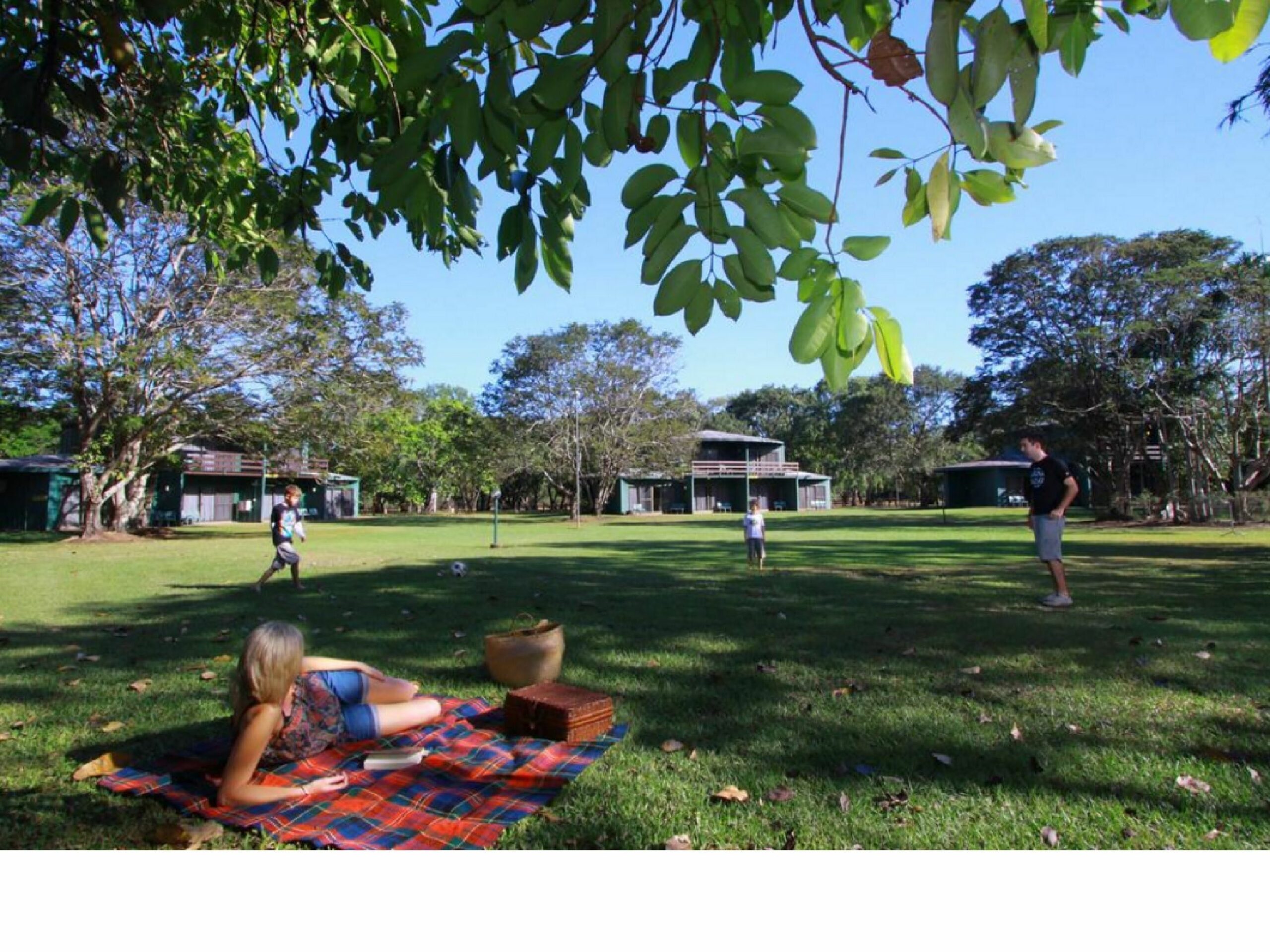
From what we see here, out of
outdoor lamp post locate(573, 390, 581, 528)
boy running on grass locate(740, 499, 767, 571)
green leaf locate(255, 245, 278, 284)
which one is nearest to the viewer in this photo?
green leaf locate(255, 245, 278, 284)

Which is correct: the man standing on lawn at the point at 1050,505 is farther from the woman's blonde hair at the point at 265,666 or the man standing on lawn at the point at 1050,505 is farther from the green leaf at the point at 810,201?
the woman's blonde hair at the point at 265,666

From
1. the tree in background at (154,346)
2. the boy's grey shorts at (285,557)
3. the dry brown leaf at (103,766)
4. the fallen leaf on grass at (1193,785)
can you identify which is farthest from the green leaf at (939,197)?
the tree in background at (154,346)

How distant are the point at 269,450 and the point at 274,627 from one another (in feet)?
85.9

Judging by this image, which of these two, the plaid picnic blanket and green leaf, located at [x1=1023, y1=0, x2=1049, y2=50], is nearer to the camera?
green leaf, located at [x1=1023, y1=0, x2=1049, y2=50]

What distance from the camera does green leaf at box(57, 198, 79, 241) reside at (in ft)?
11.1

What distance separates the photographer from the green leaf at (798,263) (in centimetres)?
175

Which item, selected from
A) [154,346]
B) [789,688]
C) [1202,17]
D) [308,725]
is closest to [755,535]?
[789,688]

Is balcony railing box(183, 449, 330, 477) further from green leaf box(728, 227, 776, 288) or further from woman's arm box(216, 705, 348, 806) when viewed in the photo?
green leaf box(728, 227, 776, 288)

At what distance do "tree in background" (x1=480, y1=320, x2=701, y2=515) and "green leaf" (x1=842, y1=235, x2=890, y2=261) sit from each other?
136 feet

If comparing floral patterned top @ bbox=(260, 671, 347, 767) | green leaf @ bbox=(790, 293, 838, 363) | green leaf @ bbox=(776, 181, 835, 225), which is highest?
green leaf @ bbox=(776, 181, 835, 225)

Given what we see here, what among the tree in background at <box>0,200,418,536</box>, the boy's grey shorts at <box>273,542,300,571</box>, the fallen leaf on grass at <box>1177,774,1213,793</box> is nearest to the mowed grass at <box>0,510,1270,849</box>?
the fallen leaf on grass at <box>1177,774,1213,793</box>

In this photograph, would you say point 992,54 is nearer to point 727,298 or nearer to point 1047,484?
point 727,298

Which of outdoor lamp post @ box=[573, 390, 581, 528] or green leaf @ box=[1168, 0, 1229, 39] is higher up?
outdoor lamp post @ box=[573, 390, 581, 528]

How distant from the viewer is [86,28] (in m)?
4.97
